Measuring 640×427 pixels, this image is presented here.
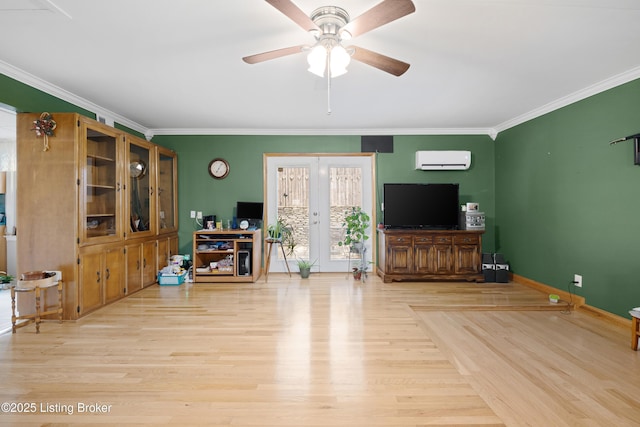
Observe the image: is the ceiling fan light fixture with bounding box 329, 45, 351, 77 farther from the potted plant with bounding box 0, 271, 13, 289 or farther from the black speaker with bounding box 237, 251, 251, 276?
the potted plant with bounding box 0, 271, 13, 289

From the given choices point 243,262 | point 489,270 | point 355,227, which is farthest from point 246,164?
point 489,270

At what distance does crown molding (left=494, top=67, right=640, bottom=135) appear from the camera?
300cm

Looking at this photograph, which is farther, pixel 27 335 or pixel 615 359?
pixel 27 335

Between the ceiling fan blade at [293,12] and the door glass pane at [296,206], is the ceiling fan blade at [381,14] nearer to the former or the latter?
the ceiling fan blade at [293,12]

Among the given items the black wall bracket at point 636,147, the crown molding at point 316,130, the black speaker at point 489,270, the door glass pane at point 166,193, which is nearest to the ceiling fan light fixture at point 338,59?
the black wall bracket at point 636,147

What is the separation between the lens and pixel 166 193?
4949mm

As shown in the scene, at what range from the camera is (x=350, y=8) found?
6.69ft

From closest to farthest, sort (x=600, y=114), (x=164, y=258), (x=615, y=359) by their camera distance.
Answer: (x=615, y=359) → (x=600, y=114) → (x=164, y=258)

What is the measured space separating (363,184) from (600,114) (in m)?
3.04

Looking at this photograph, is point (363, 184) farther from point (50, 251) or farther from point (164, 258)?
point (50, 251)

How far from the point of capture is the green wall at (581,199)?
10.00 ft

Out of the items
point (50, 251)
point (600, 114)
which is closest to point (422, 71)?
point (600, 114)

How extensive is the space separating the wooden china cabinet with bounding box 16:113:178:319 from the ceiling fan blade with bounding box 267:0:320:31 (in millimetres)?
2647

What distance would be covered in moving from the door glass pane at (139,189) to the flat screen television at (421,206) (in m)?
3.52
